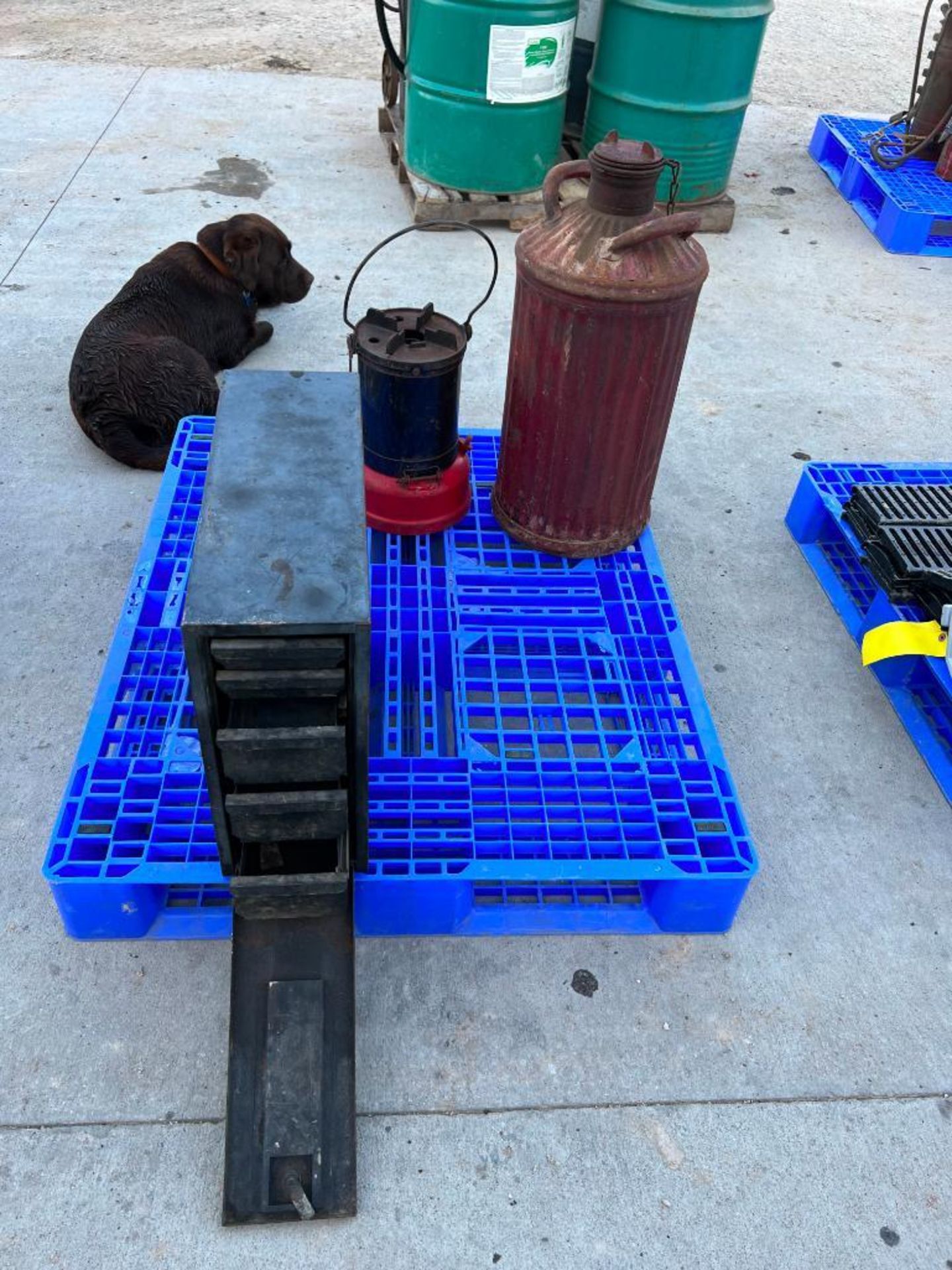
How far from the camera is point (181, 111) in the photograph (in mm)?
6383

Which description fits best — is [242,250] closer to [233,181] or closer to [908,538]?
[233,181]

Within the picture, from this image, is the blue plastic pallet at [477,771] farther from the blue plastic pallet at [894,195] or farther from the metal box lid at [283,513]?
the blue plastic pallet at [894,195]

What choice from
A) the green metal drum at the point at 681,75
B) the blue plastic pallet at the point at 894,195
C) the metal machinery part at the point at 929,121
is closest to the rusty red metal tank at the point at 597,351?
the green metal drum at the point at 681,75

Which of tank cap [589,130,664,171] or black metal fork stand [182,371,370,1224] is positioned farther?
tank cap [589,130,664,171]

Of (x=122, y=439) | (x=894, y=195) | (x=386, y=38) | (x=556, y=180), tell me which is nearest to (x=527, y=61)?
(x=386, y=38)

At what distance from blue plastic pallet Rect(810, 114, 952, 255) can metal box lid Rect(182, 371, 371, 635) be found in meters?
4.65

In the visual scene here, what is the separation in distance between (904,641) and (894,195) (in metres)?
4.08

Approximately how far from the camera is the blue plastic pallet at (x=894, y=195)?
5266 mm

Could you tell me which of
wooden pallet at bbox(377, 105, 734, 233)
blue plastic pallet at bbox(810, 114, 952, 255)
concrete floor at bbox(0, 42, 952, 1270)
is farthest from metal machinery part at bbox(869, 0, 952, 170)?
concrete floor at bbox(0, 42, 952, 1270)

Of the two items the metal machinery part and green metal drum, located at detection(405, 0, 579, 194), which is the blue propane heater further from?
the metal machinery part

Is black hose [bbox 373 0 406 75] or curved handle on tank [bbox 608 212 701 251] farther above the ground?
curved handle on tank [bbox 608 212 701 251]

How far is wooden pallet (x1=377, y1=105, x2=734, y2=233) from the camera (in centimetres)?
499

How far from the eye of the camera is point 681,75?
471 cm

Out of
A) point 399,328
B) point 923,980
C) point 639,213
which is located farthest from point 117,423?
point 923,980
